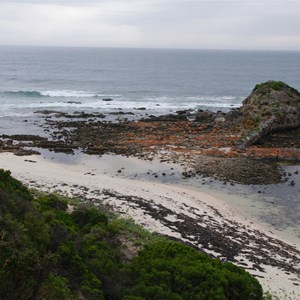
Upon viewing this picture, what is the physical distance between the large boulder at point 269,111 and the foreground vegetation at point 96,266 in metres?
27.3

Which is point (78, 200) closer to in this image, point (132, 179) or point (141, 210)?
point (141, 210)

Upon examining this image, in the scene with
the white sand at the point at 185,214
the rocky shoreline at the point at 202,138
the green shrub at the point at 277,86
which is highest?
the green shrub at the point at 277,86

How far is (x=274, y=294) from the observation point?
15438mm

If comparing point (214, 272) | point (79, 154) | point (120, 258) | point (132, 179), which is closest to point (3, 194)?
point (120, 258)

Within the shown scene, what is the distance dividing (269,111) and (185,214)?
27.2m

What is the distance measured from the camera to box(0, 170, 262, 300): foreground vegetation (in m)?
10.5

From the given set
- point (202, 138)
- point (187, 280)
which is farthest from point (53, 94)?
point (187, 280)

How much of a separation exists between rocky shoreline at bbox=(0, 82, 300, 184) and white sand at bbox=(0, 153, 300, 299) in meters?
5.06

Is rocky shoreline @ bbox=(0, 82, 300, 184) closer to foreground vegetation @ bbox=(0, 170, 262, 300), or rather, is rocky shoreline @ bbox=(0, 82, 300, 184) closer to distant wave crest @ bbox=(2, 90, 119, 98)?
foreground vegetation @ bbox=(0, 170, 262, 300)

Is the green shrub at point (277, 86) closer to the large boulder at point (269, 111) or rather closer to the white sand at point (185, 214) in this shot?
the large boulder at point (269, 111)

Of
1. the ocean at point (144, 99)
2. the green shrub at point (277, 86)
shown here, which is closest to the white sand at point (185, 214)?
the ocean at point (144, 99)

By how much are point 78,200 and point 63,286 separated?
12499 millimetres

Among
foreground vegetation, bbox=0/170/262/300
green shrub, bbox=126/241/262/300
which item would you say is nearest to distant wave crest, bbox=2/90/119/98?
foreground vegetation, bbox=0/170/262/300

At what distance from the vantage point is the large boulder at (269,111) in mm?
43844
